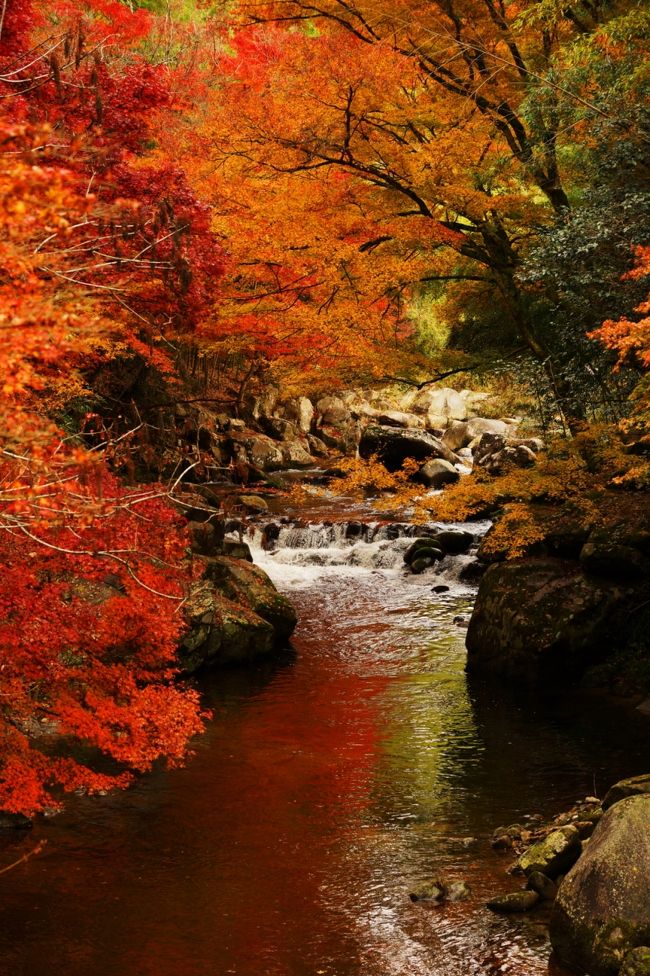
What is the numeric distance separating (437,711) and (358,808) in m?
3.31

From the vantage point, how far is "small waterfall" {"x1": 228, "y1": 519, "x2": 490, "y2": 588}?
2050cm

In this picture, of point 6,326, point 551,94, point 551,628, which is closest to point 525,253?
point 551,94

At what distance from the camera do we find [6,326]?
389 cm

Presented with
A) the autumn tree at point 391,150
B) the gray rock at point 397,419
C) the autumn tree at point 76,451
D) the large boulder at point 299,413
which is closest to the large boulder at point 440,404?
the gray rock at point 397,419

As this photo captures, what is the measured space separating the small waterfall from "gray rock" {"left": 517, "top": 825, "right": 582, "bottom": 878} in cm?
1188

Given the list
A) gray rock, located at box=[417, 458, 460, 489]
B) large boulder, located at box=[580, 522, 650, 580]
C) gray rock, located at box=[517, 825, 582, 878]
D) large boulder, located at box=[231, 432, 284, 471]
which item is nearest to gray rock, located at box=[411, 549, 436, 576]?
large boulder, located at box=[580, 522, 650, 580]

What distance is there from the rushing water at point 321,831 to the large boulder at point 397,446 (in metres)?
13.9

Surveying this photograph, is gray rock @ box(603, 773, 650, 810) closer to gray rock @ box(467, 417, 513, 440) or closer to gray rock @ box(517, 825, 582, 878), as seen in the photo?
gray rock @ box(517, 825, 582, 878)

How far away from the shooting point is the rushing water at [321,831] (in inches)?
269

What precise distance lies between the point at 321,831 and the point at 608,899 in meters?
3.53

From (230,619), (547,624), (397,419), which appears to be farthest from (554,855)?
(397,419)

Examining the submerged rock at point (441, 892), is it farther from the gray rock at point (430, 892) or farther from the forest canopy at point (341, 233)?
the forest canopy at point (341, 233)

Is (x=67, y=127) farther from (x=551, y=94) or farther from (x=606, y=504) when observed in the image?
(x=606, y=504)

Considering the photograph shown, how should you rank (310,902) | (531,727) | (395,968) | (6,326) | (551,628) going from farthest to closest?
(551,628)
(531,727)
(310,902)
(395,968)
(6,326)
